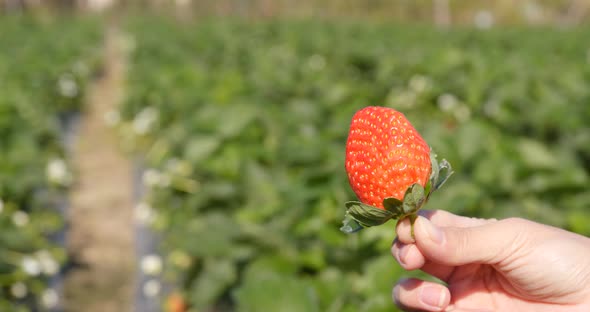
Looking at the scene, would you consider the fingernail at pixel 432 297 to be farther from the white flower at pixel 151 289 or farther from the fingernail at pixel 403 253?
the white flower at pixel 151 289

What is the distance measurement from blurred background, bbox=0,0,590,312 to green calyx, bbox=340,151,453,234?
0.89 meters

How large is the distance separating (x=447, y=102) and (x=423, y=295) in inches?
177

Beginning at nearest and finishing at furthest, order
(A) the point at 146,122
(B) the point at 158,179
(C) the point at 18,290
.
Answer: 1. (C) the point at 18,290
2. (B) the point at 158,179
3. (A) the point at 146,122

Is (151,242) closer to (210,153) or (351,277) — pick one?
(210,153)

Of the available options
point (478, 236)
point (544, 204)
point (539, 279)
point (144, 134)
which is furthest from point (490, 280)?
point (144, 134)

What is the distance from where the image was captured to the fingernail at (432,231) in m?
0.99

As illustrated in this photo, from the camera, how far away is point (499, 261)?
44.4 inches

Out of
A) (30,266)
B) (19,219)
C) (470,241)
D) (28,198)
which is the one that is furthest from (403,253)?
(28,198)

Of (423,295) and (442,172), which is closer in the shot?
(442,172)

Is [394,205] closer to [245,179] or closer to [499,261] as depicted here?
[499,261]

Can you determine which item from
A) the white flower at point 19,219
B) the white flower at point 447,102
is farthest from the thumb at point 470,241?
the white flower at point 447,102

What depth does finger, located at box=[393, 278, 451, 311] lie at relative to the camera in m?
1.16

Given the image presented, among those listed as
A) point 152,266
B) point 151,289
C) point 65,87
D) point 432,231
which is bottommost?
point 151,289

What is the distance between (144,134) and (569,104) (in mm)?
3852
